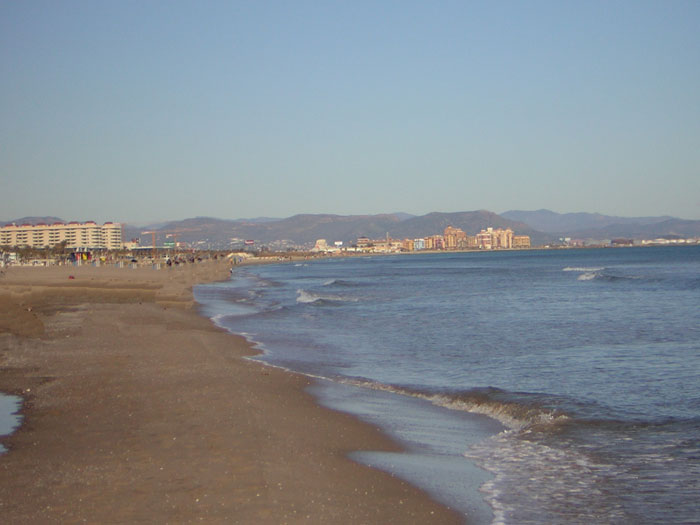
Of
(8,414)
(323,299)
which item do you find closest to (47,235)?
(323,299)

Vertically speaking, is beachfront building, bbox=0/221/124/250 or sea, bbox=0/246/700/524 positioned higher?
beachfront building, bbox=0/221/124/250

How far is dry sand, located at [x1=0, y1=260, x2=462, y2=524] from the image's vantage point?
6219mm

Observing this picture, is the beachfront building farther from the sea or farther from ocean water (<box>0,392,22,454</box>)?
ocean water (<box>0,392,22,454</box>)

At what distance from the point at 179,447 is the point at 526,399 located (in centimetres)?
613

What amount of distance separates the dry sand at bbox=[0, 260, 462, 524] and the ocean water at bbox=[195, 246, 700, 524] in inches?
27.8

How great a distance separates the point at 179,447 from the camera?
7.99m

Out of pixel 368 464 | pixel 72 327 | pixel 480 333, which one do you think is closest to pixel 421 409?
pixel 368 464

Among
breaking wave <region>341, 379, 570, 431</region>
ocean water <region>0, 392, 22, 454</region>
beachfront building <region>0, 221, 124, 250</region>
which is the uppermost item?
beachfront building <region>0, 221, 124, 250</region>

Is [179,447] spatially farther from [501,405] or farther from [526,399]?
[526,399]

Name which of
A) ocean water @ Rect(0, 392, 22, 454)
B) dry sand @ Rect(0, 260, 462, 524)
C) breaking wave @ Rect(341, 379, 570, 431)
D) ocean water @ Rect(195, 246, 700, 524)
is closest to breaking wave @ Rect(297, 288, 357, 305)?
ocean water @ Rect(195, 246, 700, 524)

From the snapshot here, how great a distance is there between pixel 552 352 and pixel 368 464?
9.98 meters

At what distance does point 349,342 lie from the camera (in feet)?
65.7

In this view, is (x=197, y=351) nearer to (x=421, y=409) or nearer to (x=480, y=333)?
(x=421, y=409)

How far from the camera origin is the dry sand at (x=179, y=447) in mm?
6219
